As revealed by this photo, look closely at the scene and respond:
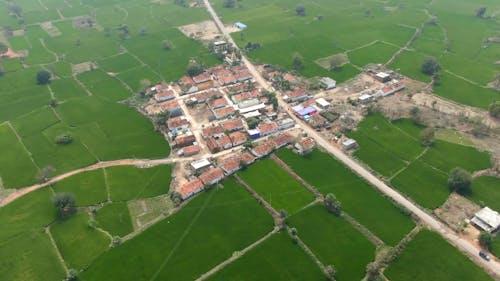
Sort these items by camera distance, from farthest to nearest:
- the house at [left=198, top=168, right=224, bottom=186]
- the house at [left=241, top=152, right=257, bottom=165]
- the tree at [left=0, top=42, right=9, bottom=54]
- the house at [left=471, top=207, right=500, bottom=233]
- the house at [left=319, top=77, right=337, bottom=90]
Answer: the tree at [left=0, top=42, right=9, bottom=54]
the house at [left=319, top=77, right=337, bottom=90]
the house at [left=241, top=152, right=257, bottom=165]
the house at [left=198, top=168, right=224, bottom=186]
the house at [left=471, top=207, right=500, bottom=233]

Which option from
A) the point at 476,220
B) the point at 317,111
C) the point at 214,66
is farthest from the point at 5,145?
the point at 476,220

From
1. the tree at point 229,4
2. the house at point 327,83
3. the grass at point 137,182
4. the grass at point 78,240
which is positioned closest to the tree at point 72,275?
the grass at point 78,240

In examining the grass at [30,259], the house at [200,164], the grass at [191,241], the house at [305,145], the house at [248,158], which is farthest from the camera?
the house at [305,145]

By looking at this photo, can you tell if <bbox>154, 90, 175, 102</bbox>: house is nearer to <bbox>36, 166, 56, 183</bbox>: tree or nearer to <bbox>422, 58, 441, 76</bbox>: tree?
<bbox>36, 166, 56, 183</bbox>: tree

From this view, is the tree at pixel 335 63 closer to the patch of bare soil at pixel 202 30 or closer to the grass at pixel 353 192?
the grass at pixel 353 192

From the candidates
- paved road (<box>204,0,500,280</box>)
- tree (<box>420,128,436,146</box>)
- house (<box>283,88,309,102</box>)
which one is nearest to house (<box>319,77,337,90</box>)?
house (<box>283,88,309,102</box>)

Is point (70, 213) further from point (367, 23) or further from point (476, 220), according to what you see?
point (367, 23)
